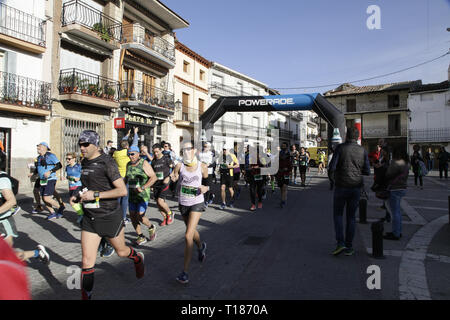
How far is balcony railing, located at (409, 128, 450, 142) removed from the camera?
33.7 metres

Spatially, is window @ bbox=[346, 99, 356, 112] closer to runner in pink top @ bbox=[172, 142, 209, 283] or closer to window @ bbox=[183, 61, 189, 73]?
window @ bbox=[183, 61, 189, 73]

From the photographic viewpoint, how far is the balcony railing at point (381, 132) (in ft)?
124

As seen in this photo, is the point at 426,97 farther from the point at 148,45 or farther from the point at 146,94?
the point at 146,94

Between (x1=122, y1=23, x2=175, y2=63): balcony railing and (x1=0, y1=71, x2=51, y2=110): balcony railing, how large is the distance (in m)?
6.51

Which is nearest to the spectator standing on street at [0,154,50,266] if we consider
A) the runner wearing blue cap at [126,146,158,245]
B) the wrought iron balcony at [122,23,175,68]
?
the runner wearing blue cap at [126,146,158,245]

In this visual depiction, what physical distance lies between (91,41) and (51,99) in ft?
13.4

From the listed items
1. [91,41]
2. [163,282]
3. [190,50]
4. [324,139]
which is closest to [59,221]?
[163,282]

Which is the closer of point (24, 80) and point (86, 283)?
point (86, 283)

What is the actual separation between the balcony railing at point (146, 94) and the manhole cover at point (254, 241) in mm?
14956

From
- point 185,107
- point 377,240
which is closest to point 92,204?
point 377,240

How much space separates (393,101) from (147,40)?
32.4 m

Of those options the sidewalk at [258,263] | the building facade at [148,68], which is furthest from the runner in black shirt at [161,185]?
the building facade at [148,68]

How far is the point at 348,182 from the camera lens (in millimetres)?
4730

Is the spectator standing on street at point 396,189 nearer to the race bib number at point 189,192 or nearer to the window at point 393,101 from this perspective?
the race bib number at point 189,192
